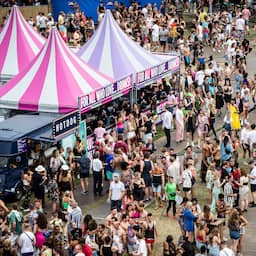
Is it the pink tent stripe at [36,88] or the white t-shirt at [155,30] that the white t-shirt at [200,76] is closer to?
the pink tent stripe at [36,88]

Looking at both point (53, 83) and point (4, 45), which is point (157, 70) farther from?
point (4, 45)

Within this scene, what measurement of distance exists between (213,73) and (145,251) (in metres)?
14.0

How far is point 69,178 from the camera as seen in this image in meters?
19.4

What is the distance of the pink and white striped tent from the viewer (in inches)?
902

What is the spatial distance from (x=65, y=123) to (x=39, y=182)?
8.46 ft

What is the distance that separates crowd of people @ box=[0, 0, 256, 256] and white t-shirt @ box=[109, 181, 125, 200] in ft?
0.07

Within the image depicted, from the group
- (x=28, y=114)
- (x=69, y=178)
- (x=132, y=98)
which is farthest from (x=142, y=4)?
(x=69, y=178)

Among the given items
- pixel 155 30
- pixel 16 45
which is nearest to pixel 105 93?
pixel 16 45

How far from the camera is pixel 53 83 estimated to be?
76.9 ft

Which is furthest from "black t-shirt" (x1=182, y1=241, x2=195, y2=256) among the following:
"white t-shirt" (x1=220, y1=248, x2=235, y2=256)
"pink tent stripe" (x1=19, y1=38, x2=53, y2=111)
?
"pink tent stripe" (x1=19, y1=38, x2=53, y2=111)

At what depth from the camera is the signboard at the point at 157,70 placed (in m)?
25.6

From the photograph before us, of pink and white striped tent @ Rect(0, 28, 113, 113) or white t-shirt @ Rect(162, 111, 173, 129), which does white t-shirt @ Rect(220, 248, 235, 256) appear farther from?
white t-shirt @ Rect(162, 111, 173, 129)

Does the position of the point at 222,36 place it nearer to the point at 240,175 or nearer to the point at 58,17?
the point at 58,17

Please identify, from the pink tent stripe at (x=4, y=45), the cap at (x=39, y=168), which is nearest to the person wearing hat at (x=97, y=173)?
the cap at (x=39, y=168)
